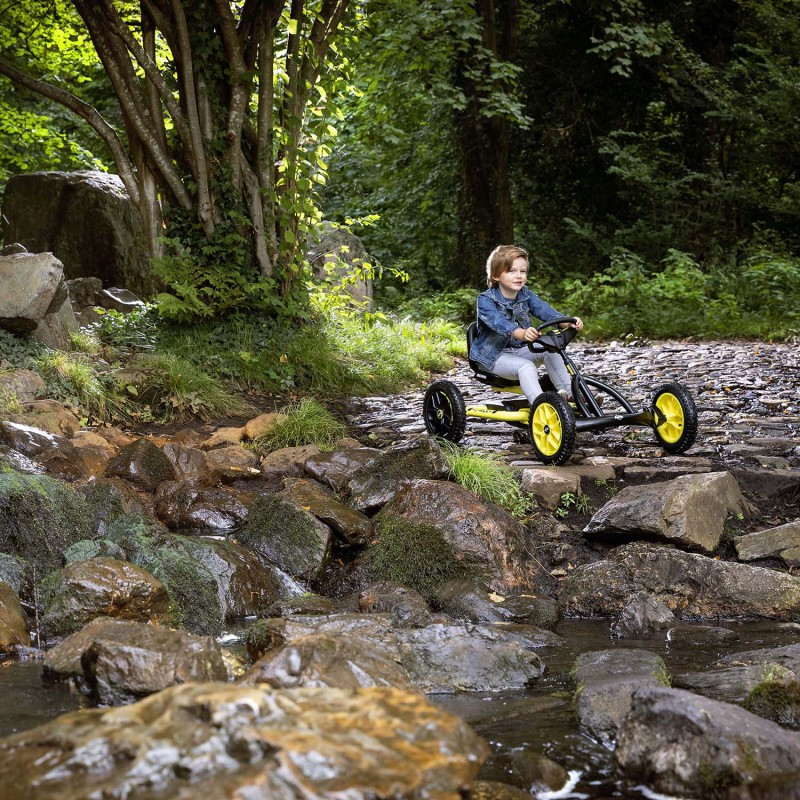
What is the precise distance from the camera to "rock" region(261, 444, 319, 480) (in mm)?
6996

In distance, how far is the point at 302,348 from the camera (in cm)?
982

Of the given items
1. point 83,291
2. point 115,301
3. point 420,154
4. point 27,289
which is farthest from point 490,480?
point 420,154

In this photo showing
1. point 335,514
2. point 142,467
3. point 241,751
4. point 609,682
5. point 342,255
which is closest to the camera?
point 241,751

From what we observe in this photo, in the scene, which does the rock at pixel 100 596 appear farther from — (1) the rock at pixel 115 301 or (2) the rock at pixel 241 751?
(1) the rock at pixel 115 301

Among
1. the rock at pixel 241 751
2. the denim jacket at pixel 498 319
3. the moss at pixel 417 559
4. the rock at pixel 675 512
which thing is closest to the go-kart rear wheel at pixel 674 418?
the rock at pixel 675 512

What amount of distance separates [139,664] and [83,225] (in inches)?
469

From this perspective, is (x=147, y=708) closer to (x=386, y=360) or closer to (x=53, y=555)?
(x=53, y=555)

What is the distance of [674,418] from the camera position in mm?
6586

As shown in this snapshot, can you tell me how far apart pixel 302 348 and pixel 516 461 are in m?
3.62

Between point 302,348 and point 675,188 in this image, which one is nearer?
point 302,348

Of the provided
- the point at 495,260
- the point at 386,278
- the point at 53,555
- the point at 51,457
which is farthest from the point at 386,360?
the point at 386,278

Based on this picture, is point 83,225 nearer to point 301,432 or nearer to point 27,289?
point 27,289

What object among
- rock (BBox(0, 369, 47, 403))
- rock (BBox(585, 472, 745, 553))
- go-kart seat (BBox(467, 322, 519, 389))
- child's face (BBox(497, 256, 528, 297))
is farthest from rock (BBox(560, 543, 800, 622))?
rock (BBox(0, 369, 47, 403))

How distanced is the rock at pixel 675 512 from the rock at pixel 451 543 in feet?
1.92
